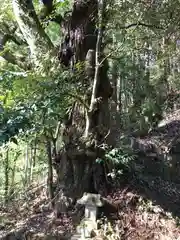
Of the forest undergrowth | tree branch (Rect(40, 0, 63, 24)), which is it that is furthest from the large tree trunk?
tree branch (Rect(40, 0, 63, 24))

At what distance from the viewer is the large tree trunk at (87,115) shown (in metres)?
4.63

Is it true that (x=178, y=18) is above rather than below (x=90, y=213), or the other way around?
above

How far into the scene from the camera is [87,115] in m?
4.64

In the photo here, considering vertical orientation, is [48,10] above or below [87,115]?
above

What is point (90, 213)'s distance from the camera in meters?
4.27

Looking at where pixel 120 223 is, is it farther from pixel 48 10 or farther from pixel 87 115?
pixel 48 10

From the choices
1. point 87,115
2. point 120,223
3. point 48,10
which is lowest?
point 120,223

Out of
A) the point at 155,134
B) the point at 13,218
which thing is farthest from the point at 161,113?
the point at 13,218

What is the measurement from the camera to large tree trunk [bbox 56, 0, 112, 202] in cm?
463

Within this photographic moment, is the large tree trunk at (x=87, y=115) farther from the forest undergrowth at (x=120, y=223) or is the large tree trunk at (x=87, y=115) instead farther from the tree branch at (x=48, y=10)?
the tree branch at (x=48, y=10)

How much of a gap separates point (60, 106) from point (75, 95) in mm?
367

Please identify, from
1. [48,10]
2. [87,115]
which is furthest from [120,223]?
[48,10]

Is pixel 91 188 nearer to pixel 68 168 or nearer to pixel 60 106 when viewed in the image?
pixel 68 168

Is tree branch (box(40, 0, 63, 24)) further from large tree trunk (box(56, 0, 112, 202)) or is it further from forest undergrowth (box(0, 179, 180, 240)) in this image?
forest undergrowth (box(0, 179, 180, 240))
